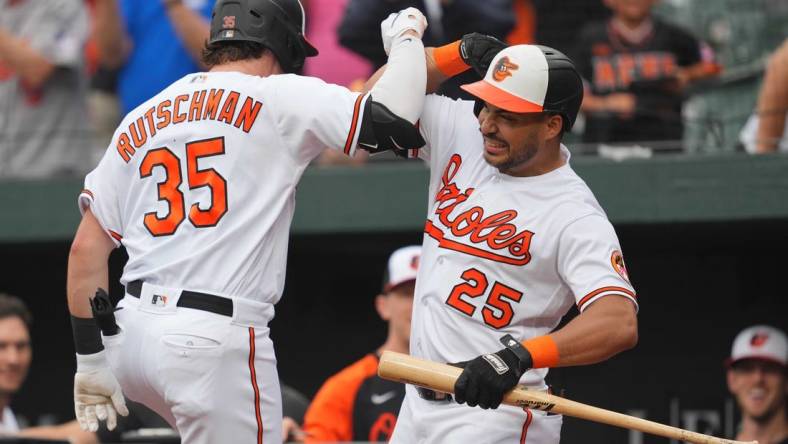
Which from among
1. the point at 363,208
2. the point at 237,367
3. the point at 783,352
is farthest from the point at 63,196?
the point at 783,352

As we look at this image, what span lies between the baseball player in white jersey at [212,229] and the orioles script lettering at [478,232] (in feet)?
0.91

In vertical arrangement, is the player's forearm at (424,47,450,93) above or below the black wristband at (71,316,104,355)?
above

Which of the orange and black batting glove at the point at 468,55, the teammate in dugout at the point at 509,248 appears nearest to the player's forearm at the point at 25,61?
the orange and black batting glove at the point at 468,55

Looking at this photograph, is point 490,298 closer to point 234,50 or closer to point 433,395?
point 433,395

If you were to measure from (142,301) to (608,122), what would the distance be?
3216 mm

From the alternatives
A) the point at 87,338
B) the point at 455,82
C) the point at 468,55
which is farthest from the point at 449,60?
the point at 455,82

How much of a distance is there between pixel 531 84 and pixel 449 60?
14.6 inches

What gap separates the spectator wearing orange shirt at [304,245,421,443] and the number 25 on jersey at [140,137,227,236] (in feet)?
7.23

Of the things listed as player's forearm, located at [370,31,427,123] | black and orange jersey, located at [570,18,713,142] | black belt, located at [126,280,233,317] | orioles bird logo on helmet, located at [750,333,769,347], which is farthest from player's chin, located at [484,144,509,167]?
orioles bird logo on helmet, located at [750,333,769,347]

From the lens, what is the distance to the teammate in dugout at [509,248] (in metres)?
4.30

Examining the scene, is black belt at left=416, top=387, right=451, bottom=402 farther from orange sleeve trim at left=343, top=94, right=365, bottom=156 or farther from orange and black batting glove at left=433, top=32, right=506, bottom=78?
orange and black batting glove at left=433, top=32, right=506, bottom=78

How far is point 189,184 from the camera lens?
4.27m

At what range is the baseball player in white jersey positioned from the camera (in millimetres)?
4203

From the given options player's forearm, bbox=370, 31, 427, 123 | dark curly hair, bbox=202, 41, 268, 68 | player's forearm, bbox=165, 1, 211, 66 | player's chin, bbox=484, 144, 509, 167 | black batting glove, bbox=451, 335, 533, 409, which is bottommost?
black batting glove, bbox=451, 335, 533, 409
